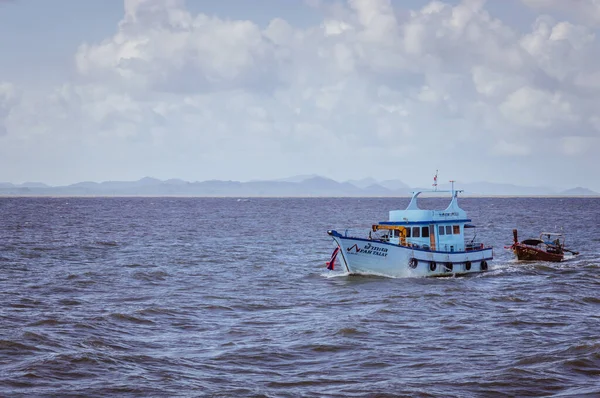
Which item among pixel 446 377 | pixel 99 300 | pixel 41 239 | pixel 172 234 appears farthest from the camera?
pixel 172 234

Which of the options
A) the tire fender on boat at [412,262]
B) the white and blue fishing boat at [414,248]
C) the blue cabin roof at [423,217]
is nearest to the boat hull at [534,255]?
the white and blue fishing boat at [414,248]

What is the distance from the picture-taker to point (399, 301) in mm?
35562

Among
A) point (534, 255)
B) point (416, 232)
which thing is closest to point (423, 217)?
point (416, 232)

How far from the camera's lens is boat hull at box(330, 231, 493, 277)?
44188mm

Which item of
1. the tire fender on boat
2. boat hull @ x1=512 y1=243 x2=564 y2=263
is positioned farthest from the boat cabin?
boat hull @ x1=512 y1=243 x2=564 y2=263

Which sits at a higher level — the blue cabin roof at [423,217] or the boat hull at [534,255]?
the blue cabin roof at [423,217]

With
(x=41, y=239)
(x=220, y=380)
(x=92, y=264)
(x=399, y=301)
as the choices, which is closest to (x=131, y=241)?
(x=41, y=239)

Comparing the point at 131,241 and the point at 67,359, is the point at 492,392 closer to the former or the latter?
the point at 67,359

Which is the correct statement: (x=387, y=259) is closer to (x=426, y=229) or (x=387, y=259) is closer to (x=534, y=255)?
(x=426, y=229)

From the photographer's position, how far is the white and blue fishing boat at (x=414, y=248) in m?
44.3

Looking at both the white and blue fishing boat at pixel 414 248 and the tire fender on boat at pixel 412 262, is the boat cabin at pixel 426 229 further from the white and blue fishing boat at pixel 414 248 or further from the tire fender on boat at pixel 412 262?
the tire fender on boat at pixel 412 262

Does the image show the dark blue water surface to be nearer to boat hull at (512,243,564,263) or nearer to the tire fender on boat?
the tire fender on boat

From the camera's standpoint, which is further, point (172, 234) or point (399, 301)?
point (172, 234)

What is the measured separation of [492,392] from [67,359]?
12984 millimetres
